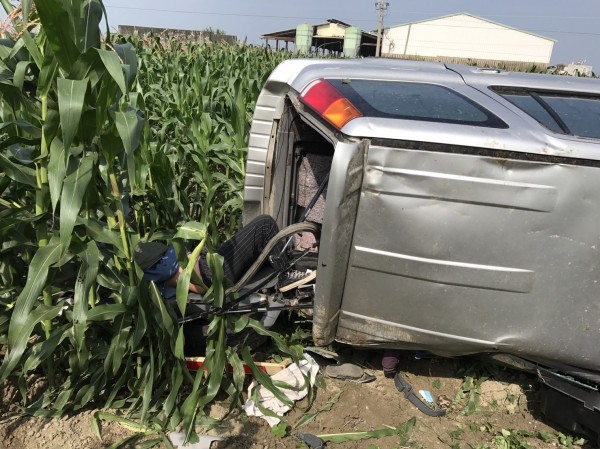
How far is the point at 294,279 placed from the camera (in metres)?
2.60

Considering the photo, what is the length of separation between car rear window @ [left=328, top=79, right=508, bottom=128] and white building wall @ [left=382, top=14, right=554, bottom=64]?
48.5 meters

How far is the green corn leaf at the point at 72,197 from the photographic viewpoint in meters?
1.74

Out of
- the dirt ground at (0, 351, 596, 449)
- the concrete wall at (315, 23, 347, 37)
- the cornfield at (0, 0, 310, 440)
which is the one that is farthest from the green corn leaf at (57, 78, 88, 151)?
the concrete wall at (315, 23, 347, 37)

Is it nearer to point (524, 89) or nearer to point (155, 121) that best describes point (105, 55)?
point (524, 89)

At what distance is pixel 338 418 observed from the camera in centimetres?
247

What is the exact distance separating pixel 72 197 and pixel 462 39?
5471 centimetres

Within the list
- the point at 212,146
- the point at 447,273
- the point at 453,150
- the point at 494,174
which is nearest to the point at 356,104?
the point at 453,150

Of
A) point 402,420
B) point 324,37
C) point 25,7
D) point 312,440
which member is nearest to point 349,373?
point 402,420

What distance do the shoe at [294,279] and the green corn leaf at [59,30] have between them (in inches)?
54.7

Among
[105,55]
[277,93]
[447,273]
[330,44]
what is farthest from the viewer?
[330,44]

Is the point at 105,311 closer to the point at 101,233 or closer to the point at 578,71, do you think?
the point at 101,233

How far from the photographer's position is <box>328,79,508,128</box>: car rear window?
197 centimetres

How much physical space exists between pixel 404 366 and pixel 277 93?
1831 millimetres

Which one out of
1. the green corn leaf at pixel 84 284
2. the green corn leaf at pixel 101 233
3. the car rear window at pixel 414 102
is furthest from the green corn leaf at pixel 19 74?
the car rear window at pixel 414 102
